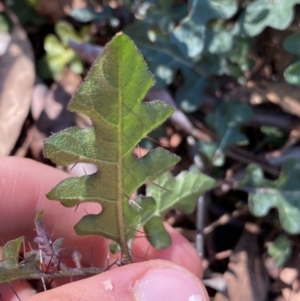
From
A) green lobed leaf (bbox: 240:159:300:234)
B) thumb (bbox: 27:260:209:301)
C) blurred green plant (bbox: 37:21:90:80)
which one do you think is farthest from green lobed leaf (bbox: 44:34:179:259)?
blurred green plant (bbox: 37:21:90:80)

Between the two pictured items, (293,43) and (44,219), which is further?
(44,219)

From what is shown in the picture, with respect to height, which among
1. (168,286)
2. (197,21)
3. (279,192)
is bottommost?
(279,192)

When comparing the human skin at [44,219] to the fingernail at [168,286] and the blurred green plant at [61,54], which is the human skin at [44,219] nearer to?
the fingernail at [168,286]

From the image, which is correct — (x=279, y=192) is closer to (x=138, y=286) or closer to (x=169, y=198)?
(x=169, y=198)

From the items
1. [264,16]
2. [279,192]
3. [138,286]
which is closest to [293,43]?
[264,16]

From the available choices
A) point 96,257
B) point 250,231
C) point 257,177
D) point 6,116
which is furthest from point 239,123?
point 6,116

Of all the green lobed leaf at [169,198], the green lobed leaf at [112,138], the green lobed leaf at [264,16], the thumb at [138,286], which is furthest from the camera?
the green lobed leaf at [264,16]

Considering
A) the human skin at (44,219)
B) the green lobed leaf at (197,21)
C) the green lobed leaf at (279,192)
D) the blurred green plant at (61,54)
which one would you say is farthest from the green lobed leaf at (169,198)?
the blurred green plant at (61,54)
